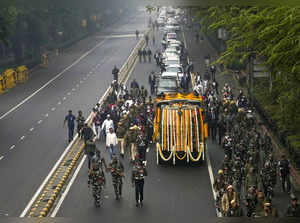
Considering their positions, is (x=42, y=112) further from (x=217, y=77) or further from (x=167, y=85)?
(x=217, y=77)

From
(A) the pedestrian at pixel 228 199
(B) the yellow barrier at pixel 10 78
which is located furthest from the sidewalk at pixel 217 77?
(B) the yellow barrier at pixel 10 78

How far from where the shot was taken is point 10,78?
159ft

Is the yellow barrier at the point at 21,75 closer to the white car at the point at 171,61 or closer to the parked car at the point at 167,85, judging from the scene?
the white car at the point at 171,61

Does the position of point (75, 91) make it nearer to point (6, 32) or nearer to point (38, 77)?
point (6, 32)

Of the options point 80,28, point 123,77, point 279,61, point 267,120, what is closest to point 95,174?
point 279,61

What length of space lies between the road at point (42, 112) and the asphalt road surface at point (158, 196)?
1751 mm

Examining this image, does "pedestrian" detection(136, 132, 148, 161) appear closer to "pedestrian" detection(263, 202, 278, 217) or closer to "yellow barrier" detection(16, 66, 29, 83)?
"pedestrian" detection(263, 202, 278, 217)

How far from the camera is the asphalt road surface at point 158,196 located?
54.8 ft

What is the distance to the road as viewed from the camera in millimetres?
20922

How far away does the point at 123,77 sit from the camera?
5044cm

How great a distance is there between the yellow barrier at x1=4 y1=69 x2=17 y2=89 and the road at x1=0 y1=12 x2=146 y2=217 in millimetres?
733

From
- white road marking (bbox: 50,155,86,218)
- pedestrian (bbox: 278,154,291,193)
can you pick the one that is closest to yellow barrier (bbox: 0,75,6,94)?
white road marking (bbox: 50,155,86,218)

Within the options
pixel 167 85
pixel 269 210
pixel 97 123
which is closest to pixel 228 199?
pixel 269 210

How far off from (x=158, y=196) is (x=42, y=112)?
64.1 feet
